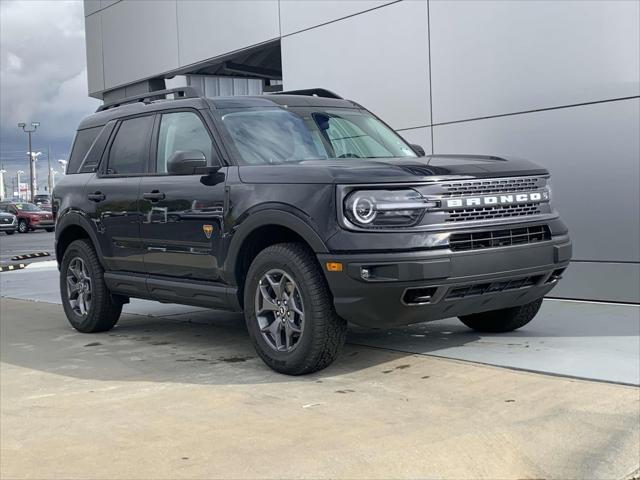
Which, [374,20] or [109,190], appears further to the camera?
[374,20]

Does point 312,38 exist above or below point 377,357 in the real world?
above

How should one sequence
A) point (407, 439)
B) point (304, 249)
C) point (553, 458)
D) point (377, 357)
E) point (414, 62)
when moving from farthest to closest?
point (414, 62) < point (377, 357) < point (304, 249) < point (407, 439) < point (553, 458)

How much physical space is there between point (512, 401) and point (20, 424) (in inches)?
111

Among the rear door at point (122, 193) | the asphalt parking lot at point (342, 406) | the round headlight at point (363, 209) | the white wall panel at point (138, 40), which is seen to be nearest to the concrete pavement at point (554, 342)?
the asphalt parking lot at point (342, 406)

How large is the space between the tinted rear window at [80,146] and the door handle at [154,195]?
1.52m

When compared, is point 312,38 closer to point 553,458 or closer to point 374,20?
point 374,20

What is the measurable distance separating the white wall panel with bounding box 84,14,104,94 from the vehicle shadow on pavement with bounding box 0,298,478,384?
1094 cm

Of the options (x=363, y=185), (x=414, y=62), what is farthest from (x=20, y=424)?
(x=414, y=62)

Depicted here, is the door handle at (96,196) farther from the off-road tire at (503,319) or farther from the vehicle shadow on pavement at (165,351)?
the off-road tire at (503,319)

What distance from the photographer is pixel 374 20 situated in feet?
34.1

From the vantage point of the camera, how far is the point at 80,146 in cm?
775

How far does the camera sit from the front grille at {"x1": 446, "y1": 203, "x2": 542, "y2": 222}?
493 cm

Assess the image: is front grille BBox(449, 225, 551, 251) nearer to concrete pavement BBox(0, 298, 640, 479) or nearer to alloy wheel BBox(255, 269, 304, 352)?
concrete pavement BBox(0, 298, 640, 479)

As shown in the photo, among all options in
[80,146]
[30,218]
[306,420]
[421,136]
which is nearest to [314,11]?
[421,136]
